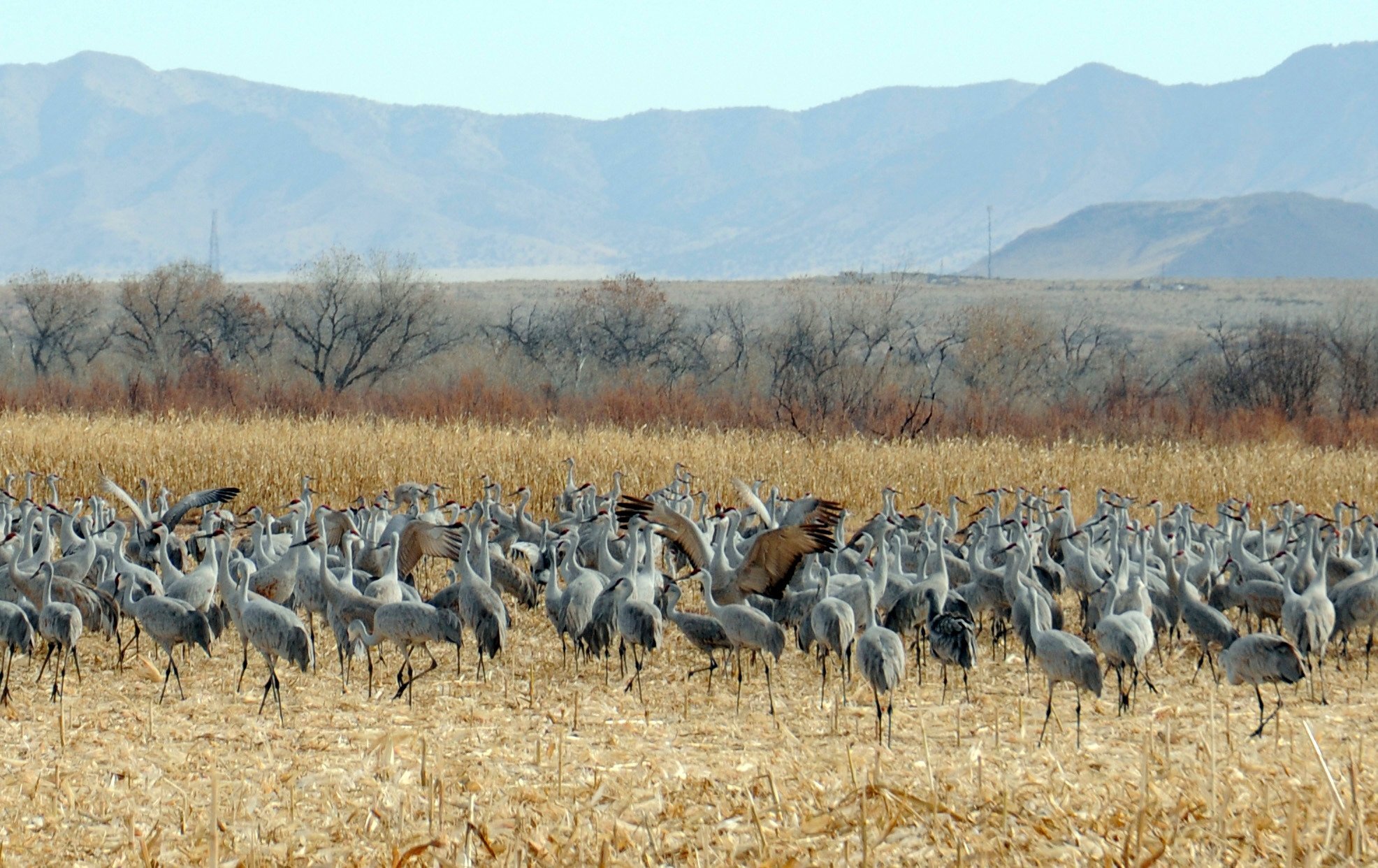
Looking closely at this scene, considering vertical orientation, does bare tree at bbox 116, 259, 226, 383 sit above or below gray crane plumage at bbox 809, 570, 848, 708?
above

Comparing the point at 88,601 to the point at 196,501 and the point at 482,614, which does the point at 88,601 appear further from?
the point at 196,501

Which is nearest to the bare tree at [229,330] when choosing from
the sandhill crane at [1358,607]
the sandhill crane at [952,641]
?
the sandhill crane at [952,641]

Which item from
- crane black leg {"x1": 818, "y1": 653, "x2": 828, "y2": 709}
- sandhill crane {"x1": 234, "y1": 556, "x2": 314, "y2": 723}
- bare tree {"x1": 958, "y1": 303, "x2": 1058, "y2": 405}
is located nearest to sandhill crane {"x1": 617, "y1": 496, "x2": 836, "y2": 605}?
crane black leg {"x1": 818, "y1": 653, "x2": 828, "y2": 709}

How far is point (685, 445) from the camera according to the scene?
21312 mm

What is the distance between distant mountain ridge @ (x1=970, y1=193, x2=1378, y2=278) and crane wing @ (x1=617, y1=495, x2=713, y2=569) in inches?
6305

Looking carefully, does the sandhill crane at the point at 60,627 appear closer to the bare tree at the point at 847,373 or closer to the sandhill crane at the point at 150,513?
the sandhill crane at the point at 150,513

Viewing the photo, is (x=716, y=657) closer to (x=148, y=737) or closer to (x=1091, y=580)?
(x=1091, y=580)

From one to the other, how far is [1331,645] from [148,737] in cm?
921

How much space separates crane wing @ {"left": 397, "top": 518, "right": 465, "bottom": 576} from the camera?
11.8 meters

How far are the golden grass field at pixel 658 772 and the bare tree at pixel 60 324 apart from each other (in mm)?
38906

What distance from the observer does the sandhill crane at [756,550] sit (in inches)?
416

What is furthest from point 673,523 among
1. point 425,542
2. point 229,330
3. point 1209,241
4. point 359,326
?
point 1209,241

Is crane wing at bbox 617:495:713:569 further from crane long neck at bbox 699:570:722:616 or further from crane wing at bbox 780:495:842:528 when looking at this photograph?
crane wing at bbox 780:495:842:528

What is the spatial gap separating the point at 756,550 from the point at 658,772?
13.0 ft
